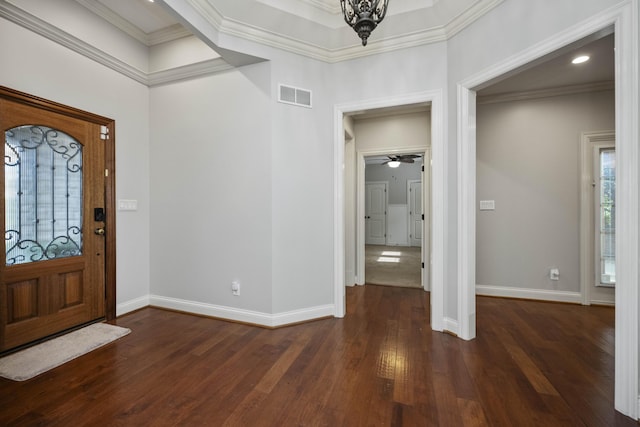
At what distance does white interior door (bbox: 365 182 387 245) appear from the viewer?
9.69 meters

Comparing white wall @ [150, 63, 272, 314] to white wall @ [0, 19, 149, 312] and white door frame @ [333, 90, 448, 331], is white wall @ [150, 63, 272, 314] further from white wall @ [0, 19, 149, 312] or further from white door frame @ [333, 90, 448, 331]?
white door frame @ [333, 90, 448, 331]

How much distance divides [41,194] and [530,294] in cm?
573

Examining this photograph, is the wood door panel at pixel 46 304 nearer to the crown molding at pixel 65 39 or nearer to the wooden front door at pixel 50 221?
the wooden front door at pixel 50 221

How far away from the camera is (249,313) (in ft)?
9.90

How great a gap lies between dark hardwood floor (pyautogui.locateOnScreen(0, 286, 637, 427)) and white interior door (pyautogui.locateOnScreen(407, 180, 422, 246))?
6.21 m

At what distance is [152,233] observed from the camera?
3500 mm

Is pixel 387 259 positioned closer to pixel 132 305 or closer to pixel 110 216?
pixel 132 305

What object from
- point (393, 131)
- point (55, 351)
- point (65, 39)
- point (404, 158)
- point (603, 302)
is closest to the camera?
point (55, 351)

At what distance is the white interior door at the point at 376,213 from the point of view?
969 cm

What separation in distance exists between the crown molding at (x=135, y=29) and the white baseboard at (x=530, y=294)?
5.11 m

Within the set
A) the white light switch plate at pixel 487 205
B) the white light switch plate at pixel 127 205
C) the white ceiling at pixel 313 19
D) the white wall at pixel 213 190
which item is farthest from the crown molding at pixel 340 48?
the white light switch plate at pixel 487 205

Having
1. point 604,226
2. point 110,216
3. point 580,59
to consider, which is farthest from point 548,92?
point 110,216

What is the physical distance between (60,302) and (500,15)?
4711mm

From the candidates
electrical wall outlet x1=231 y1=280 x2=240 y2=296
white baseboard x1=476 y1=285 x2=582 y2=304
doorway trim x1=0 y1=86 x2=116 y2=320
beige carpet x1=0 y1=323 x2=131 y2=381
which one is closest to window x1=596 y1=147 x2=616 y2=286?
white baseboard x1=476 y1=285 x2=582 y2=304
